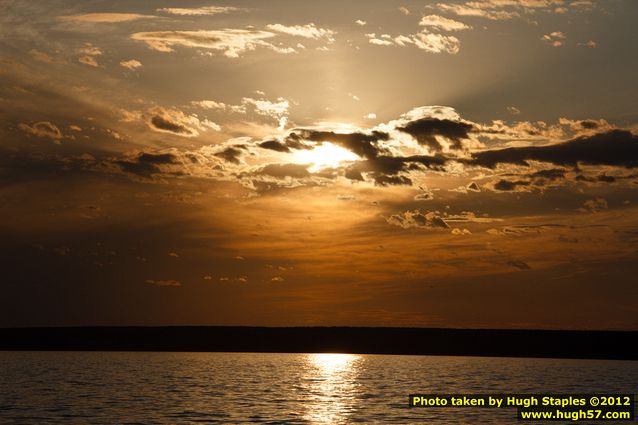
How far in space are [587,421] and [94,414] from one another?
143ft

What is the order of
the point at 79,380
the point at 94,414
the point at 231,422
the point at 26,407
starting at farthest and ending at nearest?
the point at 79,380 → the point at 26,407 → the point at 94,414 → the point at 231,422

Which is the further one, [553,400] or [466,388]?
[466,388]

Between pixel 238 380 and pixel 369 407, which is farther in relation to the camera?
pixel 238 380

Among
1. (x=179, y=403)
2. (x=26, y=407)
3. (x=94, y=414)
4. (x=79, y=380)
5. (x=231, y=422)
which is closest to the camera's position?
(x=231, y=422)

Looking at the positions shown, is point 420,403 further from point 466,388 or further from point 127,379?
point 127,379

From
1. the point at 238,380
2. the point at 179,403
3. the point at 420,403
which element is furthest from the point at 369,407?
the point at 238,380

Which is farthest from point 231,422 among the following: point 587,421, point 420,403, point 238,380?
point 238,380

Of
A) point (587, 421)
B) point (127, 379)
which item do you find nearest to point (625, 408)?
point (587, 421)

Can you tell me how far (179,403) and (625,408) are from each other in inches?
1747

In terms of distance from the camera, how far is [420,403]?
89.5 metres

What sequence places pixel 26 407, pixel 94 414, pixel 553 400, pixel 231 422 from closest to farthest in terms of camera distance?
pixel 231 422
pixel 94 414
pixel 26 407
pixel 553 400

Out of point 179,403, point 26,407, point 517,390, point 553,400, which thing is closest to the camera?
point 26,407

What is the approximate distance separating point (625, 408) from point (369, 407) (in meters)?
25.0

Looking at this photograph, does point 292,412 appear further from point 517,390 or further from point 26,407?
point 517,390
